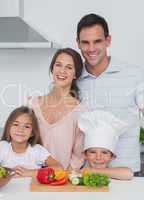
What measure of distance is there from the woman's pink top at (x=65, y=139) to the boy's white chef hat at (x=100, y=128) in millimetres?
80

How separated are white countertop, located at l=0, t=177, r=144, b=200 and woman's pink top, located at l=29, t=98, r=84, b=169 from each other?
0.33 meters

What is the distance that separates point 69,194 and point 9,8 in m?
1.38

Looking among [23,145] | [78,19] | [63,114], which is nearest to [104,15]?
[78,19]

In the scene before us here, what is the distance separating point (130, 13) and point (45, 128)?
1124mm

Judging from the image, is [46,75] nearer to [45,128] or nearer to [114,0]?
[114,0]

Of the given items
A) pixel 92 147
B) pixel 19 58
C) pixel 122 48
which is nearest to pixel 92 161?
pixel 92 147

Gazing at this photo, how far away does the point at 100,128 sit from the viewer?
152cm

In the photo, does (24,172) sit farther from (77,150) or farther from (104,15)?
(104,15)

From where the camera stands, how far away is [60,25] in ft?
8.36

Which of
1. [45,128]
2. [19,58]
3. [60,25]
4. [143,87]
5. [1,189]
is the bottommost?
[1,189]

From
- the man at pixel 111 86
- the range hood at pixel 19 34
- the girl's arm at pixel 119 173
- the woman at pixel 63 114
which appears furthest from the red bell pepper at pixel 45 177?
the range hood at pixel 19 34

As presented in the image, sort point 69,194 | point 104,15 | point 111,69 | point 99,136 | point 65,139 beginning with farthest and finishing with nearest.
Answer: point 104,15
point 111,69
point 65,139
point 99,136
point 69,194

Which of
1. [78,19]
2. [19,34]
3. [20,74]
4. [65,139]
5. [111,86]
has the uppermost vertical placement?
[78,19]

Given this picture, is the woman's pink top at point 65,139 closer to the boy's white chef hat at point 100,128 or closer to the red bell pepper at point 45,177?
the boy's white chef hat at point 100,128
